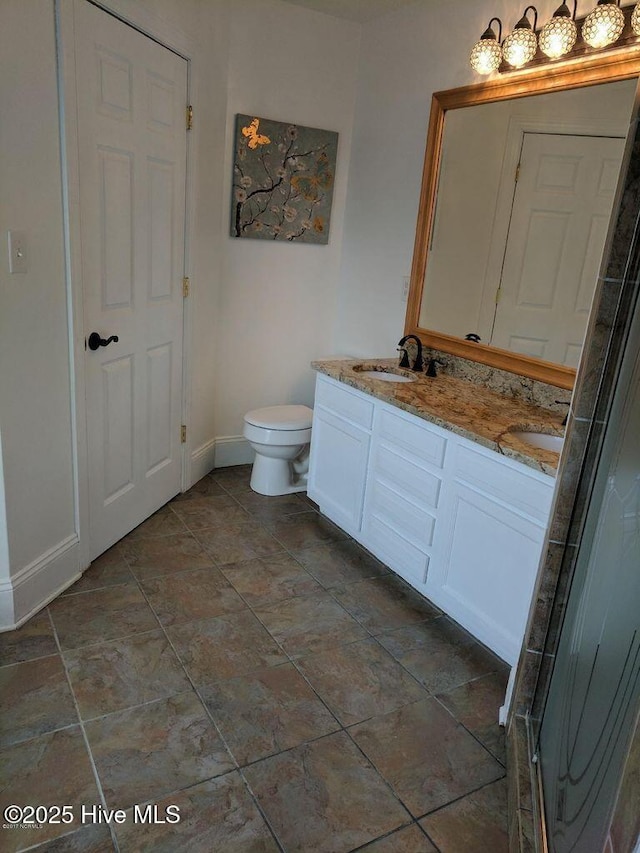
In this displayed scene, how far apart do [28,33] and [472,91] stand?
1799mm

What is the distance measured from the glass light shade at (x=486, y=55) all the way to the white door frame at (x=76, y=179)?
1.23 meters

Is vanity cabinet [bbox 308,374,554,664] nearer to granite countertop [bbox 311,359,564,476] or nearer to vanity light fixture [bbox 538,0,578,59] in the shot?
granite countertop [bbox 311,359,564,476]

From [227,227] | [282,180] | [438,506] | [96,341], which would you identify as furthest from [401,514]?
[282,180]

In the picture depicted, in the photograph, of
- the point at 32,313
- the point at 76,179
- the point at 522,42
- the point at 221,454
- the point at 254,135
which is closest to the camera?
the point at 32,313

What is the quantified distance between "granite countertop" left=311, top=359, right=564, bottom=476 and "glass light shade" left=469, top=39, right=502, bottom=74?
1.30 m

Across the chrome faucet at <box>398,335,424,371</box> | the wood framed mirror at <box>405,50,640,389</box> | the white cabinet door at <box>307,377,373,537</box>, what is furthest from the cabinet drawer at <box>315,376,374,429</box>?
the wood framed mirror at <box>405,50,640,389</box>

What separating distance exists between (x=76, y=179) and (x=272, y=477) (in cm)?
179

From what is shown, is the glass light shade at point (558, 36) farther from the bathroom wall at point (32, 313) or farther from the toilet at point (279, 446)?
the toilet at point (279, 446)

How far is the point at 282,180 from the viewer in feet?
11.3

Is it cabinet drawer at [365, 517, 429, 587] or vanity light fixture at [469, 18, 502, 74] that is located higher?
vanity light fixture at [469, 18, 502, 74]

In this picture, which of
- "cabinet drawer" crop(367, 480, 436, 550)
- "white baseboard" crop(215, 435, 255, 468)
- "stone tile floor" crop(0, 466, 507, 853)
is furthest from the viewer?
"white baseboard" crop(215, 435, 255, 468)

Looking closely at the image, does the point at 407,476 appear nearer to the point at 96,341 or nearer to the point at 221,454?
the point at 96,341

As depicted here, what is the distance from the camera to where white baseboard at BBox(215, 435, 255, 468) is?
12.3 ft

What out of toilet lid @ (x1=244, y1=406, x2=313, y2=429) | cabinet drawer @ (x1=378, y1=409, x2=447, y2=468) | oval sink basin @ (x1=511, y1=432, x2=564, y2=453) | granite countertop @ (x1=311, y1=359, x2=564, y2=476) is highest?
granite countertop @ (x1=311, y1=359, x2=564, y2=476)
